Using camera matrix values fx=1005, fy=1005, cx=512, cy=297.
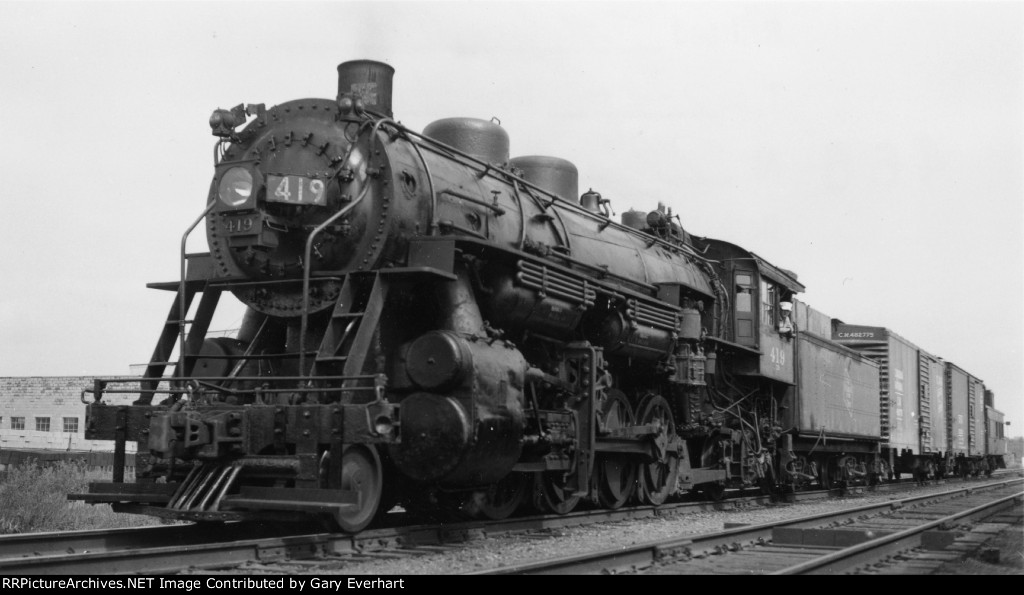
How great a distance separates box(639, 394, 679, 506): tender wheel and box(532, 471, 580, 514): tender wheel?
1.74 meters

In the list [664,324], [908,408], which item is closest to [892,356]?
[908,408]

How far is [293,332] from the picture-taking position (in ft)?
28.7

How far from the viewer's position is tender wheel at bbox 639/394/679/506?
1199 centimetres

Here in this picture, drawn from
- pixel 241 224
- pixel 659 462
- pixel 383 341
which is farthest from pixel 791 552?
pixel 241 224

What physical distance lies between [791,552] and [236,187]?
5483 millimetres

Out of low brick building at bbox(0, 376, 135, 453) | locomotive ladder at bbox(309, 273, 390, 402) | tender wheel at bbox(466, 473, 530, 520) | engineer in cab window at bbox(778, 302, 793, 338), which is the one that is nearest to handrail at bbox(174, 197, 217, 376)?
locomotive ladder at bbox(309, 273, 390, 402)

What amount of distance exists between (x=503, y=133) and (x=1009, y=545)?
6336 millimetres

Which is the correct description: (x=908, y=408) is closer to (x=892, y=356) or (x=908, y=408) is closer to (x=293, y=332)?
(x=892, y=356)

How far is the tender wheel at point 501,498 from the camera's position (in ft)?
29.8

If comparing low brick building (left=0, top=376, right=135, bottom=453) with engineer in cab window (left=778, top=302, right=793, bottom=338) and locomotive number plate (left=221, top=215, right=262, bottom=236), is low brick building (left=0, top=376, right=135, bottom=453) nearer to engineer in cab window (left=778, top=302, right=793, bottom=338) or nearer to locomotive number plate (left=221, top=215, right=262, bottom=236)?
engineer in cab window (left=778, top=302, right=793, bottom=338)

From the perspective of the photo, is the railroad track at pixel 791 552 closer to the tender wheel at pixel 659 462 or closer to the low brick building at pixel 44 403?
the tender wheel at pixel 659 462

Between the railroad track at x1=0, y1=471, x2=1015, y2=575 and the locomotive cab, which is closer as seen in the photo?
the railroad track at x1=0, y1=471, x2=1015, y2=575

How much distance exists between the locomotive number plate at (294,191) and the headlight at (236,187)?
18 centimetres

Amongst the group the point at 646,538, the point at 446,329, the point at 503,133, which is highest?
the point at 503,133
